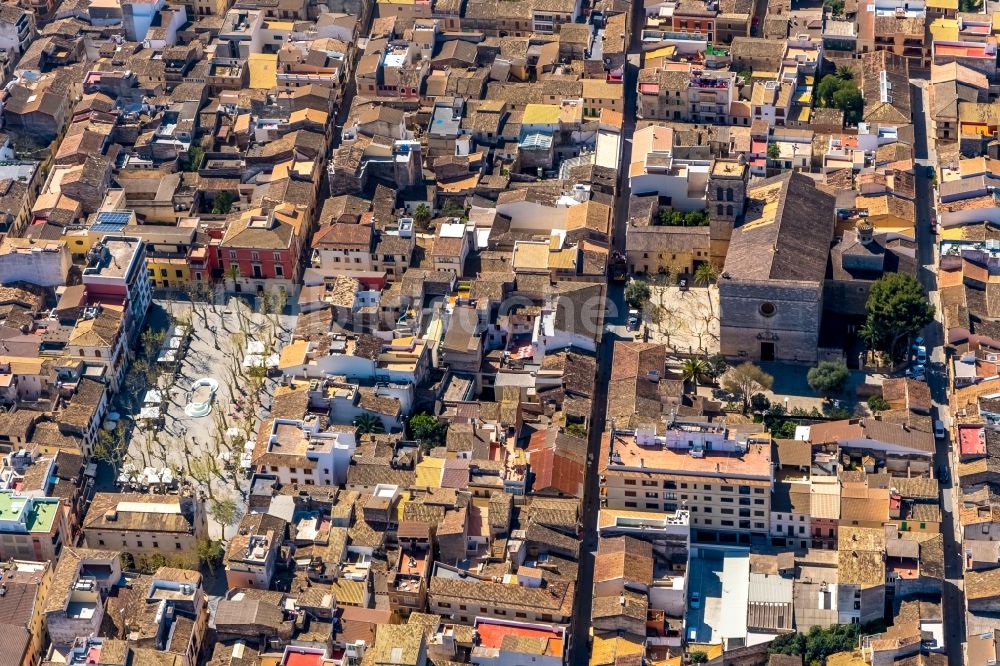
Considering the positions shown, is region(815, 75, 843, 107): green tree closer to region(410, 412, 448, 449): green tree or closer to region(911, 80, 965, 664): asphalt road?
region(911, 80, 965, 664): asphalt road

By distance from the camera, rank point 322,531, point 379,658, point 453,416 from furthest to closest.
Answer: point 453,416
point 322,531
point 379,658

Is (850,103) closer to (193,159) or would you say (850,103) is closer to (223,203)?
(223,203)

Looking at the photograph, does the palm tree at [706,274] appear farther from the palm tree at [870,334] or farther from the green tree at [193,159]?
the green tree at [193,159]

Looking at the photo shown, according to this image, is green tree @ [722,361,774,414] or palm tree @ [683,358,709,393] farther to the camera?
green tree @ [722,361,774,414]

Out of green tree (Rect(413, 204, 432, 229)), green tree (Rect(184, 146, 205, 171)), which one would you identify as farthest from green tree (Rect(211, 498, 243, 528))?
green tree (Rect(184, 146, 205, 171))

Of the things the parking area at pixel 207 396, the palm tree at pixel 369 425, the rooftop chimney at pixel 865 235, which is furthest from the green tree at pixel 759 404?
the parking area at pixel 207 396

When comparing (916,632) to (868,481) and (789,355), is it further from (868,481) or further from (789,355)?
(789,355)

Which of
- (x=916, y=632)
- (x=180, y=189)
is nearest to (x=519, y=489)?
(x=916, y=632)
